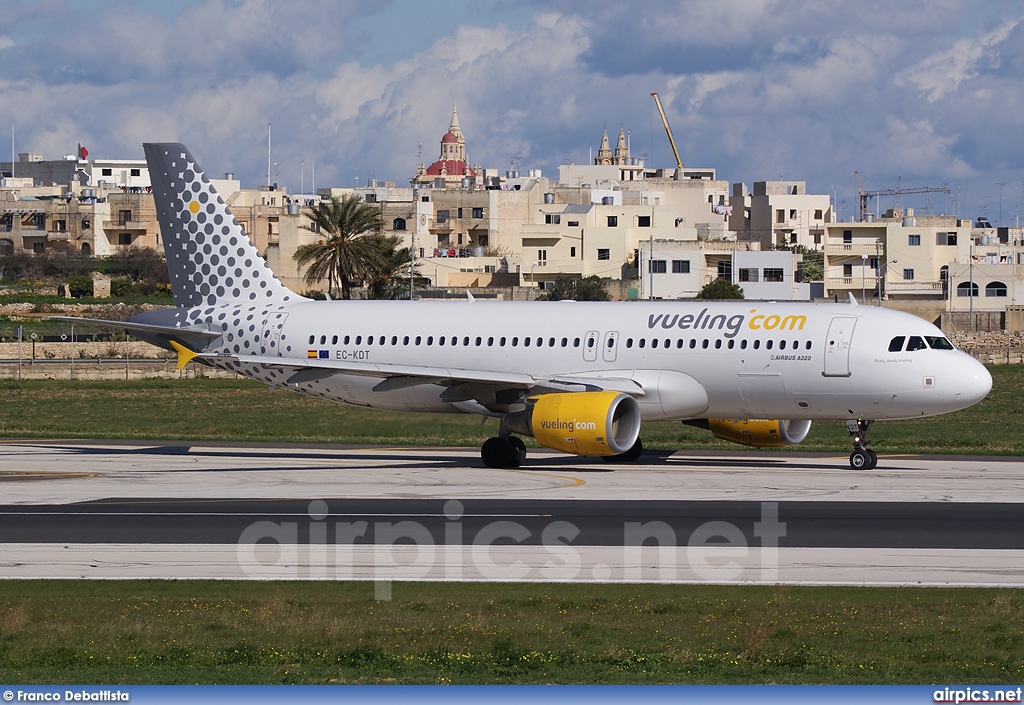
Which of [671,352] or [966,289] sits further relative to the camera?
[966,289]

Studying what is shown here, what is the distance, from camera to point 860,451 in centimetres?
3591

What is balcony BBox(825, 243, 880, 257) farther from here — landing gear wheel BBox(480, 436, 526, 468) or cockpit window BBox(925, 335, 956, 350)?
landing gear wheel BBox(480, 436, 526, 468)

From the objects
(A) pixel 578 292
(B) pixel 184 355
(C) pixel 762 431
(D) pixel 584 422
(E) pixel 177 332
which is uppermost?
(A) pixel 578 292

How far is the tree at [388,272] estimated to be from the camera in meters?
103

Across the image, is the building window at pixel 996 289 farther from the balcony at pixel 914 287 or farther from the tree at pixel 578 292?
the tree at pixel 578 292

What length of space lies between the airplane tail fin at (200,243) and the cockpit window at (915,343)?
17892 millimetres

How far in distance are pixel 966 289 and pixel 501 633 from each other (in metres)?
121

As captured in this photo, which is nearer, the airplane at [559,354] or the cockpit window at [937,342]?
the airplane at [559,354]

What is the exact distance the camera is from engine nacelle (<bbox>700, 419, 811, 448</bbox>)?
125 ft

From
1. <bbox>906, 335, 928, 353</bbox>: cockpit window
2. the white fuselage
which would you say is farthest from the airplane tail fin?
<bbox>906, 335, 928, 353</bbox>: cockpit window

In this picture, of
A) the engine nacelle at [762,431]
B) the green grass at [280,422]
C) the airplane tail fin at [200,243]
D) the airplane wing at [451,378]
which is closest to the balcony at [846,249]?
the green grass at [280,422]

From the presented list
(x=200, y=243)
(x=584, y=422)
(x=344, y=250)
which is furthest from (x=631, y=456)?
Answer: (x=344, y=250)

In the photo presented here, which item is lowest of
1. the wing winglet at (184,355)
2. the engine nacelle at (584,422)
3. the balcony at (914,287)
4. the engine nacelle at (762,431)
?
the engine nacelle at (762,431)

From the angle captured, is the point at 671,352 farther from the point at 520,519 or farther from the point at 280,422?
the point at 280,422
